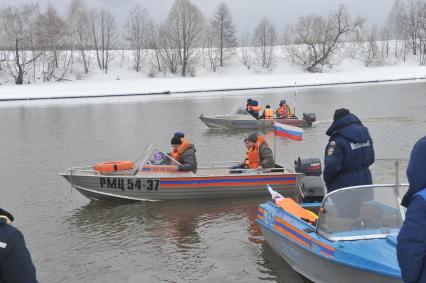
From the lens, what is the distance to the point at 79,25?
237 feet

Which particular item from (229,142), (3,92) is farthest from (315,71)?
(229,142)

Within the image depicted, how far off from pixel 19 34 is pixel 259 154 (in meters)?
61.6

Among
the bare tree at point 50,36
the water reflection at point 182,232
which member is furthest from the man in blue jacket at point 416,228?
the bare tree at point 50,36

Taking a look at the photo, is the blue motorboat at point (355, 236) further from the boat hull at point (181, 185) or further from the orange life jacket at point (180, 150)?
the orange life jacket at point (180, 150)

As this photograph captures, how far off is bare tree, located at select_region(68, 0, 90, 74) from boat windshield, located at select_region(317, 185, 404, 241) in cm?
6718

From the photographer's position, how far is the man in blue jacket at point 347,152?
682cm

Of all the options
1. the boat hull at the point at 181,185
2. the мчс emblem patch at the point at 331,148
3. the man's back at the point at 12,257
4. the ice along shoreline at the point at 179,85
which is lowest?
the boat hull at the point at 181,185

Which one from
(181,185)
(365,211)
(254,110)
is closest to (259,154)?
(181,185)

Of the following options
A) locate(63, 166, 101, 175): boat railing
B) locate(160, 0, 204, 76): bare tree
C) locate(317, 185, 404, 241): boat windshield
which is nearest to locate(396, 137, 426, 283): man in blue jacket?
locate(317, 185, 404, 241): boat windshield

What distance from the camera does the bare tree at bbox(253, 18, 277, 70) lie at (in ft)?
242

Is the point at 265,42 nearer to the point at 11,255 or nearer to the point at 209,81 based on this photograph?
the point at 209,81

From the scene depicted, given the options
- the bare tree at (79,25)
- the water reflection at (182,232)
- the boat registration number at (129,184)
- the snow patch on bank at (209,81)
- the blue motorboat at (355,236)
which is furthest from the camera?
the bare tree at (79,25)

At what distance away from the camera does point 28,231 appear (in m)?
10.5

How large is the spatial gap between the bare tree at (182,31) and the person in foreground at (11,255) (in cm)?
6676
